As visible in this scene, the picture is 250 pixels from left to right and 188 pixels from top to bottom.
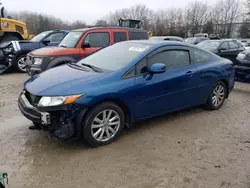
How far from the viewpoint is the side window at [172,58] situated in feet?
13.5

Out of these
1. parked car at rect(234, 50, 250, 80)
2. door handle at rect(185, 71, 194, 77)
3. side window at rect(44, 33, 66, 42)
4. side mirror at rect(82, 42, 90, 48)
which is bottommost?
parked car at rect(234, 50, 250, 80)

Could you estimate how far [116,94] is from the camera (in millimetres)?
3531

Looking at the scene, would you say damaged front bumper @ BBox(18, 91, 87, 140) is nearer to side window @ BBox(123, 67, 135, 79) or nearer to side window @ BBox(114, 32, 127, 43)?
side window @ BBox(123, 67, 135, 79)

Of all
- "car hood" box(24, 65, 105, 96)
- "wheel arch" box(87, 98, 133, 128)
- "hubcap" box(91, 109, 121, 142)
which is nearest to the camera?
"car hood" box(24, 65, 105, 96)

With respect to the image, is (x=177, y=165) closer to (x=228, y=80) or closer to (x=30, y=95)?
(x=30, y=95)

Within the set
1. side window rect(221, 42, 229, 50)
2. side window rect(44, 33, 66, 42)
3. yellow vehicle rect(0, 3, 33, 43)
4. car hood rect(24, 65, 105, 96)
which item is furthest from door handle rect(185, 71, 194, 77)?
yellow vehicle rect(0, 3, 33, 43)

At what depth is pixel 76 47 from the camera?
707cm

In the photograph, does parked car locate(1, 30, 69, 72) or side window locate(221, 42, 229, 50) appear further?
side window locate(221, 42, 229, 50)

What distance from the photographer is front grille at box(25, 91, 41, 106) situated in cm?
336

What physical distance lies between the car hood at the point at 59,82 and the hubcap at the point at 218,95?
8.90ft

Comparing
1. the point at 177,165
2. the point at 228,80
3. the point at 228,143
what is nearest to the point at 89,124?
the point at 177,165

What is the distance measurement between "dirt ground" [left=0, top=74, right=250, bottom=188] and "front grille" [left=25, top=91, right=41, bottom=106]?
671mm

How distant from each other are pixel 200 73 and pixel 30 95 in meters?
3.09

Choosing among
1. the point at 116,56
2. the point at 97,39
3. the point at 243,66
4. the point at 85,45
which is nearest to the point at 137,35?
the point at 97,39
